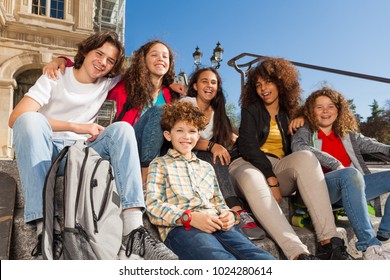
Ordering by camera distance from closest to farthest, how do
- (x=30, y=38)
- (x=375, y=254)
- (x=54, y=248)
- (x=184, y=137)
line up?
(x=54, y=248)
(x=375, y=254)
(x=184, y=137)
(x=30, y=38)

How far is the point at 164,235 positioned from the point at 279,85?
5.20 ft

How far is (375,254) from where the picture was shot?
205 cm

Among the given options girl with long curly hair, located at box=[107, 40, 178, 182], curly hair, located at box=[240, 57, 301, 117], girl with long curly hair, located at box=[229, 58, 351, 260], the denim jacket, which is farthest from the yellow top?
girl with long curly hair, located at box=[107, 40, 178, 182]

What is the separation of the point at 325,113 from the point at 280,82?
0.43 m

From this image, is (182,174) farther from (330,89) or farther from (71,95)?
(330,89)

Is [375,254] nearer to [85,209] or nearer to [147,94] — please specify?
[85,209]

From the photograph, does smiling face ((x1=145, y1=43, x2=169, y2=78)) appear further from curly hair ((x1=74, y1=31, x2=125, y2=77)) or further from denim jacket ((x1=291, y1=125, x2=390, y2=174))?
denim jacket ((x1=291, y1=125, x2=390, y2=174))

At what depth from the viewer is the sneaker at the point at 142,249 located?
1597 millimetres

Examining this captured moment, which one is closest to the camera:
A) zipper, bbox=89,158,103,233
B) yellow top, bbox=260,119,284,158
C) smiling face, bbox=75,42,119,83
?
zipper, bbox=89,158,103,233

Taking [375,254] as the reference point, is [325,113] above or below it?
above

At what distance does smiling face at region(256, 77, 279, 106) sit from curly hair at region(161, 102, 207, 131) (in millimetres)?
717

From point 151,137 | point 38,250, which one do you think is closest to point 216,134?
point 151,137

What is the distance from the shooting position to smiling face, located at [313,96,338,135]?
271 centimetres
